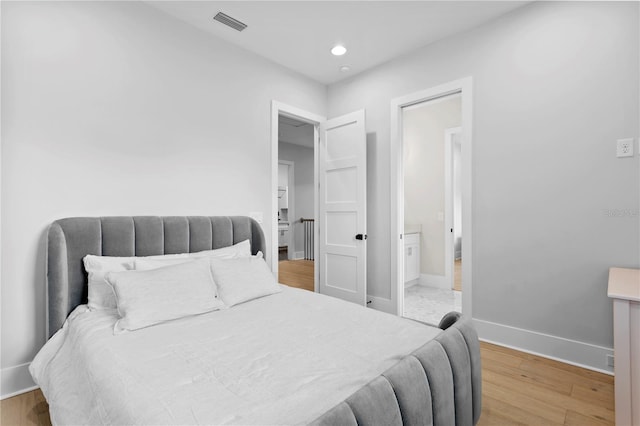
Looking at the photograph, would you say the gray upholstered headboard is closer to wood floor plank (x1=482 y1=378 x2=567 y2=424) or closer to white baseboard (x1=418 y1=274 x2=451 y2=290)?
wood floor plank (x1=482 y1=378 x2=567 y2=424)

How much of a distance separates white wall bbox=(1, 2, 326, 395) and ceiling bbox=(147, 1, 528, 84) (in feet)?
0.75

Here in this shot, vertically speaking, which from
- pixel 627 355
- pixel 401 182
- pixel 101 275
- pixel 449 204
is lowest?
pixel 627 355

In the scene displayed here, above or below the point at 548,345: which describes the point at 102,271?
above

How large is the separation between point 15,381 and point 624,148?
14.2ft

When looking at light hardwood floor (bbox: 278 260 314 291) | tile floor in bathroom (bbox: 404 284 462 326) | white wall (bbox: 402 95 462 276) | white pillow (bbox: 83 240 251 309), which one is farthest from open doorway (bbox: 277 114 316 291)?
white pillow (bbox: 83 240 251 309)

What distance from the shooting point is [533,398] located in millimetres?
1890

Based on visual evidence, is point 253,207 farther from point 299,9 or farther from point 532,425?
point 532,425

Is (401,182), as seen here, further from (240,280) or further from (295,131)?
(295,131)

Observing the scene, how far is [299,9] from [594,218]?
2805 millimetres

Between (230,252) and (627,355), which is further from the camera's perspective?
(230,252)

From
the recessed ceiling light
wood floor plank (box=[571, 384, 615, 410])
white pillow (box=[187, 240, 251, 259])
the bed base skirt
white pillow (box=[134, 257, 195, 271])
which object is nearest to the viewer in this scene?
the bed base skirt

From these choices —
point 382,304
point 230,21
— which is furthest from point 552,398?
point 230,21

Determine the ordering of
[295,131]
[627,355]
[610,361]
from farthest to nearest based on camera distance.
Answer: [295,131] → [610,361] → [627,355]

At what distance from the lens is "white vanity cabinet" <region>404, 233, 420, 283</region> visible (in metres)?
4.51
